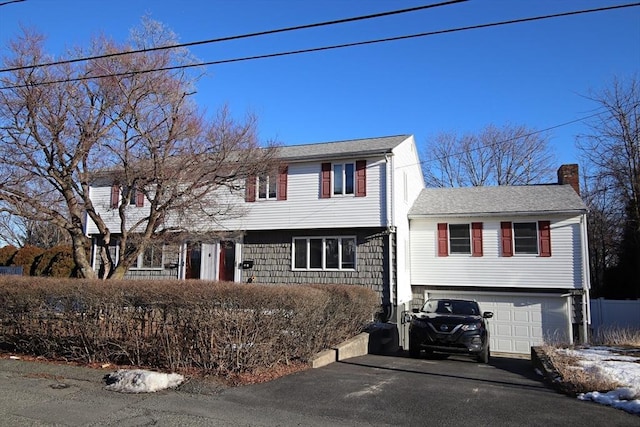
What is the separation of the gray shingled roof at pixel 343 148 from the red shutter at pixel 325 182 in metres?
0.48

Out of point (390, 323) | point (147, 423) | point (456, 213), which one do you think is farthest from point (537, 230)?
point (147, 423)

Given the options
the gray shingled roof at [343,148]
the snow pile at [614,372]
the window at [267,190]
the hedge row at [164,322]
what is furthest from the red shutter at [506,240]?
the hedge row at [164,322]

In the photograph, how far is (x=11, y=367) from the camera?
904 centimetres

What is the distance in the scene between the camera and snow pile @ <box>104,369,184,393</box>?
7.41 m

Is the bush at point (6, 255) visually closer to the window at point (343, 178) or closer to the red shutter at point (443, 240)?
the window at point (343, 178)

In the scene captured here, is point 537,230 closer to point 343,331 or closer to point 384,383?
point 343,331

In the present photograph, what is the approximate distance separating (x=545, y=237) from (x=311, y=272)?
9.75 meters

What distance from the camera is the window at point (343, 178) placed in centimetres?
1945

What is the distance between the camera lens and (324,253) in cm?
1988

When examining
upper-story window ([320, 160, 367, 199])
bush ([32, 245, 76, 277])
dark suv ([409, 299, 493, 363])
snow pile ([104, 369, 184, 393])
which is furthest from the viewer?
bush ([32, 245, 76, 277])

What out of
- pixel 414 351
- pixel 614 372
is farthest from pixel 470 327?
pixel 614 372

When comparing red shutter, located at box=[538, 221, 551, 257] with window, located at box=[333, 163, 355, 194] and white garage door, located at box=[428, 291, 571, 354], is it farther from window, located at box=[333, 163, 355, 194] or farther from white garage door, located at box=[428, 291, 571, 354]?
window, located at box=[333, 163, 355, 194]

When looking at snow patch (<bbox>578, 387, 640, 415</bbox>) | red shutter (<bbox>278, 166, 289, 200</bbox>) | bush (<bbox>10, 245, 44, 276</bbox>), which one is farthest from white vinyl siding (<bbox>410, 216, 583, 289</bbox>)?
bush (<bbox>10, 245, 44, 276</bbox>)

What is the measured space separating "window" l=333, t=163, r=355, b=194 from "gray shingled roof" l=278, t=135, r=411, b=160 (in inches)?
21.8
